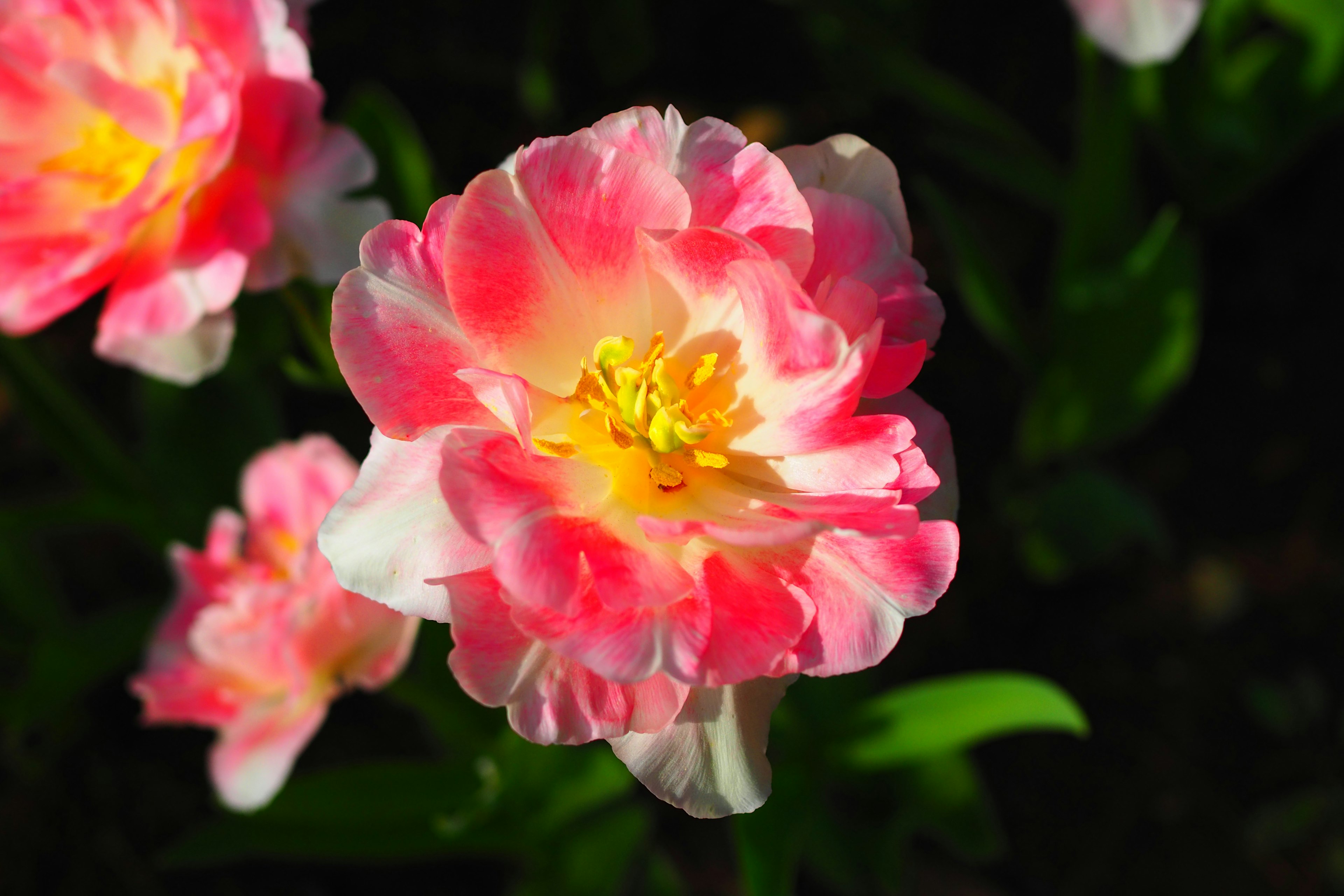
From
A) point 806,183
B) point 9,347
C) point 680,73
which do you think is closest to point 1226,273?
point 680,73

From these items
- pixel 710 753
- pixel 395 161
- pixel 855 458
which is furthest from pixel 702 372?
pixel 395 161

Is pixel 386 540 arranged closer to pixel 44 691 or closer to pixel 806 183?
pixel 806 183

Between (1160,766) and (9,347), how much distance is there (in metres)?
1.60

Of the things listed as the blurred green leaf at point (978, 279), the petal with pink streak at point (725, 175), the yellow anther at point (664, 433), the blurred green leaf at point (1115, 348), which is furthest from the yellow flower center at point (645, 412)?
the blurred green leaf at point (1115, 348)

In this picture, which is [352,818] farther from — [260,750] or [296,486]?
[296,486]

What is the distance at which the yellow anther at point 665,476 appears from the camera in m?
0.66

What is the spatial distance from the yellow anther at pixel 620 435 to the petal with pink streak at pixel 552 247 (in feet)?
0.17

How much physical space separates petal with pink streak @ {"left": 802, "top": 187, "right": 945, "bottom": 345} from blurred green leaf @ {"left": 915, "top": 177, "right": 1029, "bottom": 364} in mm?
644

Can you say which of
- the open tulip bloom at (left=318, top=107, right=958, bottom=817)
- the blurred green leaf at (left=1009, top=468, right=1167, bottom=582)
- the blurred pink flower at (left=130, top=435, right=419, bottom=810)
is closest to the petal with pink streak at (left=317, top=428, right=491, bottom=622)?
the open tulip bloom at (left=318, top=107, right=958, bottom=817)

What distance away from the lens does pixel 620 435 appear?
666mm

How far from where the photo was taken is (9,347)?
106cm

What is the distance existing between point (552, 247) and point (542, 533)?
169mm

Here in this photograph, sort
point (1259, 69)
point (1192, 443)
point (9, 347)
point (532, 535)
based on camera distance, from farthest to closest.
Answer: point (1192, 443), point (1259, 69), point (9, 347), point (532, 535)

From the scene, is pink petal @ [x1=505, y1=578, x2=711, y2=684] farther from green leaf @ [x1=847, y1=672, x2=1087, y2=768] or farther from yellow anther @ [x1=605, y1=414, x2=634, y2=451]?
green leaf @ [x1=847, y1=672, x2=1087, y2=768]
